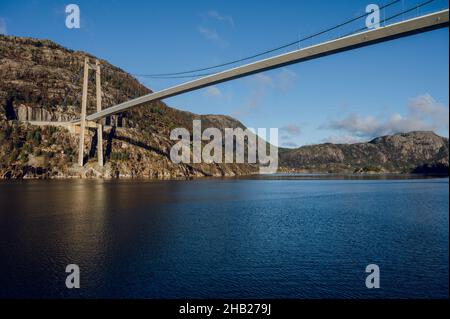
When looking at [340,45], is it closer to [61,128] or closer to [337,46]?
[337,46]

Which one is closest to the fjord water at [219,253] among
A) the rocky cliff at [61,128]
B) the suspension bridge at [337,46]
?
the suspension bridge at [337,46]

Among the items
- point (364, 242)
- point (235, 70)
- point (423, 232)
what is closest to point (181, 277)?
point (364, 242)

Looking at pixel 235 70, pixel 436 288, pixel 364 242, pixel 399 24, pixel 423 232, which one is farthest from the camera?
pixel 235 70

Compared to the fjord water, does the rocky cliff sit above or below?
above

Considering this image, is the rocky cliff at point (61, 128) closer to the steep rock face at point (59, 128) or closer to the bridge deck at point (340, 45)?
the steep rock face at point (59, 128)

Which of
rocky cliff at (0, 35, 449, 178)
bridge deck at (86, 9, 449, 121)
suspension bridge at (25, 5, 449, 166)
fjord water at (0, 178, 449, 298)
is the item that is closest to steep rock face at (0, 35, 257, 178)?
rocky cliff at (0, 35, 449, 178)

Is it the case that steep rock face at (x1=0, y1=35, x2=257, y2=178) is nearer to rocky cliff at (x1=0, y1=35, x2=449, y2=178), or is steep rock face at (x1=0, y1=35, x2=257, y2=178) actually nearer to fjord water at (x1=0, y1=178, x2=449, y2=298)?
rocky cliff at (x1=0, y1=35, x2=449, y2=178)
